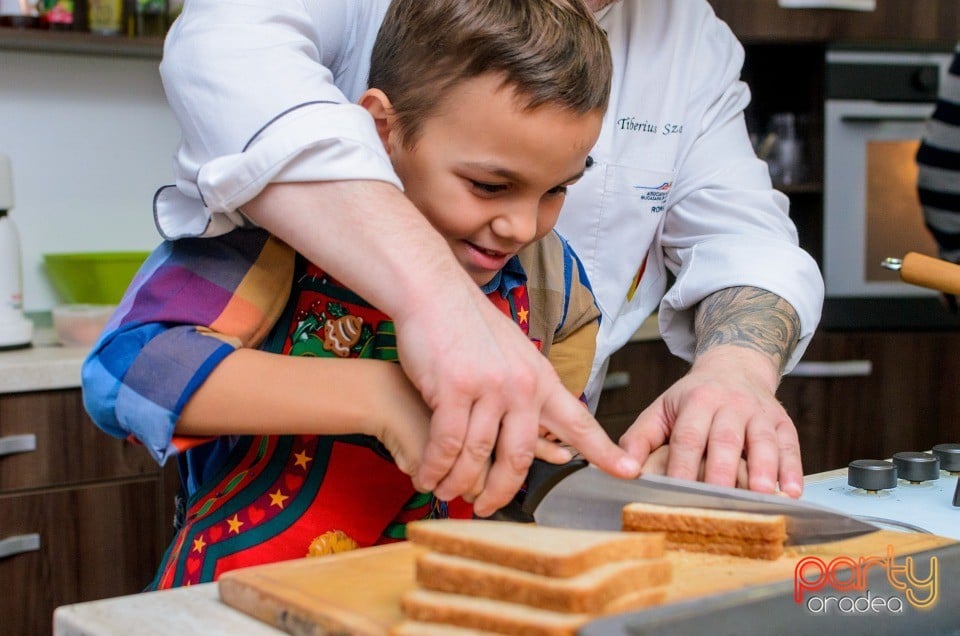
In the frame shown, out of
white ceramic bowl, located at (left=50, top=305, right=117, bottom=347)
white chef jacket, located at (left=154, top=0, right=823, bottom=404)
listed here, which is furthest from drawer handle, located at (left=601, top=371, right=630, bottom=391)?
white ceramic bowl, located at (left=50, top=305, right=117, bottom=347)

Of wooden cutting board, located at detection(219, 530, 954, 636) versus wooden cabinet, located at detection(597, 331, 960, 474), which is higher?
wooden cutting board, located at detection(219, 530, 954, 636)

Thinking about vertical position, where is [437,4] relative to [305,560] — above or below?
above

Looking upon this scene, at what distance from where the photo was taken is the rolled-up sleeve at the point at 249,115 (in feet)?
2.59

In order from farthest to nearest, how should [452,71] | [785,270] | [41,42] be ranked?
[41,42] < [785,270] < [452,71]

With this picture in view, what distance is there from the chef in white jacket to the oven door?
57.4 inches

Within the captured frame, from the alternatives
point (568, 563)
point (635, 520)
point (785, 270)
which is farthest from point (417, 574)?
point (785, 270)

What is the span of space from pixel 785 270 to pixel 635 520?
54cm

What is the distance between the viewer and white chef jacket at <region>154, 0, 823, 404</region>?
811 mm

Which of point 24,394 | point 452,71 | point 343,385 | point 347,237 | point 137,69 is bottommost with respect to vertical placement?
point 24,394

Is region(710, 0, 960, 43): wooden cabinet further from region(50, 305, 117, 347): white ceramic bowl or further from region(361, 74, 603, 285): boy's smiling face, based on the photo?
region(361, 74, 603, 285): boy's smiling face

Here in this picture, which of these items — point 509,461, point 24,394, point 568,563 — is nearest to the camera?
point 568,563

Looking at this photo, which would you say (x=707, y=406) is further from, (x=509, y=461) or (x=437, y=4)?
(x=437, y=4)

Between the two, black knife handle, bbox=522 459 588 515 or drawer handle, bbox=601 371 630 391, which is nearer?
black knife handle, bbox=522 459 588 515

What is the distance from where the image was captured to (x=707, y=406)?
3.18 ft
